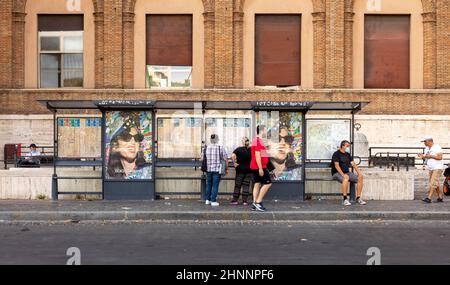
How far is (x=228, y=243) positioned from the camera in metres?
13.1

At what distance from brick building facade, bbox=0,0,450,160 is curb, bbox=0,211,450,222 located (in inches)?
599

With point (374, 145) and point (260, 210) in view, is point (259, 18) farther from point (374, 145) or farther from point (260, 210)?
point (260, 210)

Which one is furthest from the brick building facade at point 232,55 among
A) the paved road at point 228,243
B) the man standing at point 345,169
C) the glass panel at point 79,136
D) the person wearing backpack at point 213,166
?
the paved road at point 228,243

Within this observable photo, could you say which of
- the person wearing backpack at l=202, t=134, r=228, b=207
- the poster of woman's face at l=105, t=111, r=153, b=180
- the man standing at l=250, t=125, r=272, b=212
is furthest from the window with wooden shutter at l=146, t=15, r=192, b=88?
the man standing at l=250, t=125, r=272, b=212

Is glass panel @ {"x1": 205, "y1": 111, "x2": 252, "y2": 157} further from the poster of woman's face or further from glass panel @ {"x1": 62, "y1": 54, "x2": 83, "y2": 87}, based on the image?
glass panel @ {"x1": 62, "y1": 54, "x2": 83, "y2": 87}

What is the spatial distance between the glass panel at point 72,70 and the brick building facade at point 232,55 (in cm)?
43

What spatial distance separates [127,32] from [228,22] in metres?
4.43

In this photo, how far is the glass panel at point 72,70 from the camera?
32906mm

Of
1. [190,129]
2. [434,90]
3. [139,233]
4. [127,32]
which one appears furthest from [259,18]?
[139,233]

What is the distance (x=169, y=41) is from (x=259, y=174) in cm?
1632

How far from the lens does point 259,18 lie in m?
32.7

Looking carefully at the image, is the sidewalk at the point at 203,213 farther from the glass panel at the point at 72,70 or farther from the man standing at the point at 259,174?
the glass panel at the point at 72,70

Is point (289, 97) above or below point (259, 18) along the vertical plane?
below

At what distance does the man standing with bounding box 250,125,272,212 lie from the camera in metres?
17.5
